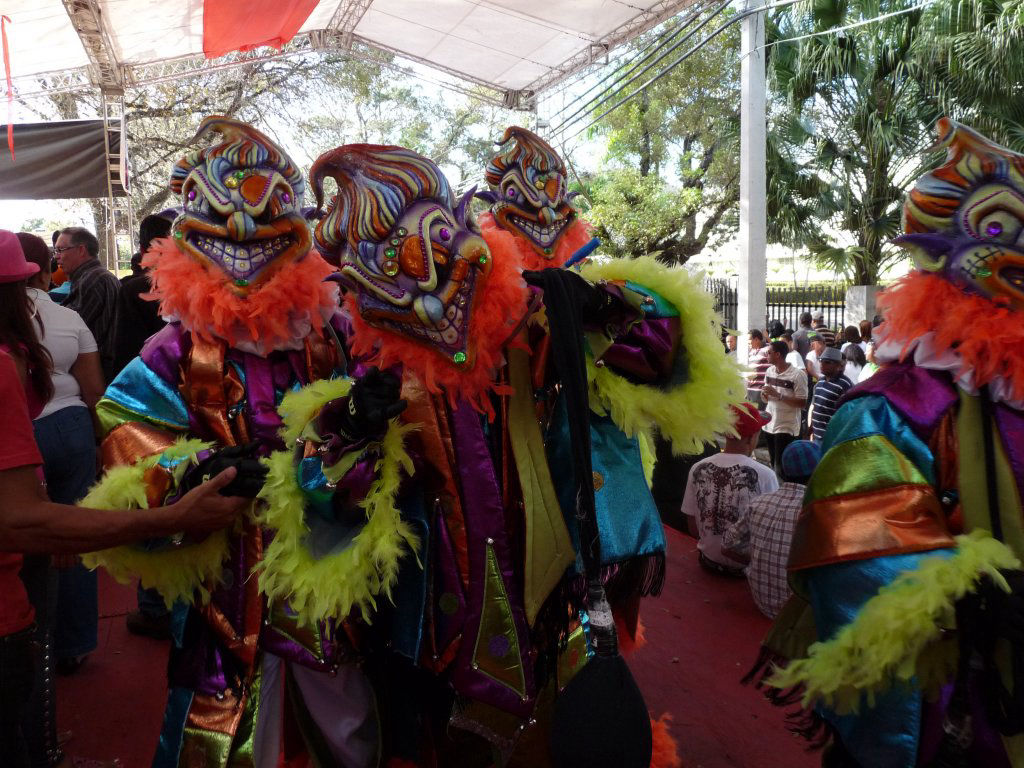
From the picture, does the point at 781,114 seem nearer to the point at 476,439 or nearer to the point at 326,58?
the point at 326,58

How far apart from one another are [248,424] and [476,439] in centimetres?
66

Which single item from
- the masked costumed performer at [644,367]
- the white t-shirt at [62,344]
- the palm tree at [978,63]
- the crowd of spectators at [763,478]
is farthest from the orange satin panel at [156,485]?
the palm tree at [978,63]

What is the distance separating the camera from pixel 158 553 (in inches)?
76.4

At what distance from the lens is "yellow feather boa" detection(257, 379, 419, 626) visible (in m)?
1.71

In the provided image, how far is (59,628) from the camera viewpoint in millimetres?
3311

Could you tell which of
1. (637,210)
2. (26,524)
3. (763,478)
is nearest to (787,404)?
(763,478)

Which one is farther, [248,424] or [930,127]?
[930,127]

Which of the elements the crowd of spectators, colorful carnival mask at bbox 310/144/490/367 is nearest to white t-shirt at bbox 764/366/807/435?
the crowd of spectators

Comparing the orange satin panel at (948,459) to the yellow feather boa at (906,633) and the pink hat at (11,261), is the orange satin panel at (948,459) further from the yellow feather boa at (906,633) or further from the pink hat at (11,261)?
the pink hat at (11,261)

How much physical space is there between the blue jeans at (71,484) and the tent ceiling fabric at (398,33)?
4.55 meters

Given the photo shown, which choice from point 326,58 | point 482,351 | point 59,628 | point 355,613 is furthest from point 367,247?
point 326,58

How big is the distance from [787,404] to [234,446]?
17.8 ft

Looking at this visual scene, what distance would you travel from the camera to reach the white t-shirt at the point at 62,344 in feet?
9.44

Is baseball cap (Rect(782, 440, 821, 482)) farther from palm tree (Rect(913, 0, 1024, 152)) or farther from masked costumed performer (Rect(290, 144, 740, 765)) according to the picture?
palm tree (Rect(913, 0, 1024, 152))
